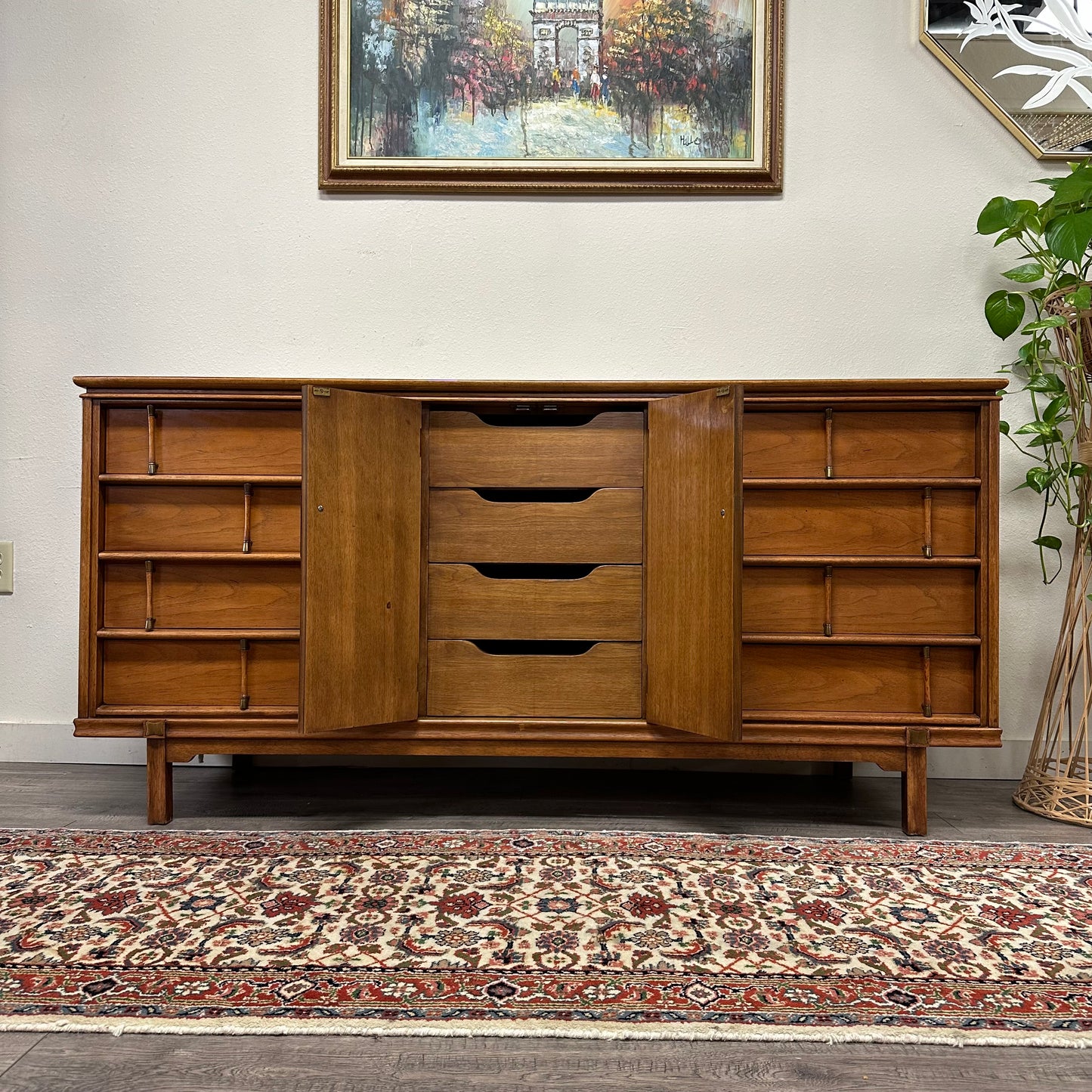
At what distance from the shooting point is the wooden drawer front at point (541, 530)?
1.45 meters

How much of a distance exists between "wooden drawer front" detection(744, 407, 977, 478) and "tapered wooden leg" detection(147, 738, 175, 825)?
128cm

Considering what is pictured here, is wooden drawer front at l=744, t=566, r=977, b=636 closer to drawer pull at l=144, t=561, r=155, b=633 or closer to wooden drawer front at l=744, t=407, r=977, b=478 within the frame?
wooden drawer front at l=744, t=407, r=977, b=478

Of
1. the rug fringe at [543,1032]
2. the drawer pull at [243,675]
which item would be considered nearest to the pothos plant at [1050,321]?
the rug fringe at [543,1032]

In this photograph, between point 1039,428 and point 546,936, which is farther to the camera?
point 1039,428

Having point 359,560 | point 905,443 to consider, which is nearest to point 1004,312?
point 905,443

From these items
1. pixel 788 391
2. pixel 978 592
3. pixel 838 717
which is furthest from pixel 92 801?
pixel 978 592

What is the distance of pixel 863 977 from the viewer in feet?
3.02

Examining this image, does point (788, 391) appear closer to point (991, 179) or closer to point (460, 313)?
point (460, 313)

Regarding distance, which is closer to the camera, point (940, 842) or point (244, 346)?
point (940, 842)

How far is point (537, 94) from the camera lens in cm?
189

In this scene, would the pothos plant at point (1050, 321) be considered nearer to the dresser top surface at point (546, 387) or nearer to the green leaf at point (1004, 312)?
the green leaf at point (1004, 312)

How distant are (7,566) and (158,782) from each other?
0.89 meters

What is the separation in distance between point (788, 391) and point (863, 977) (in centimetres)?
98

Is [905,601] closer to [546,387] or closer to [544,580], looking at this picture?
[544,580]
